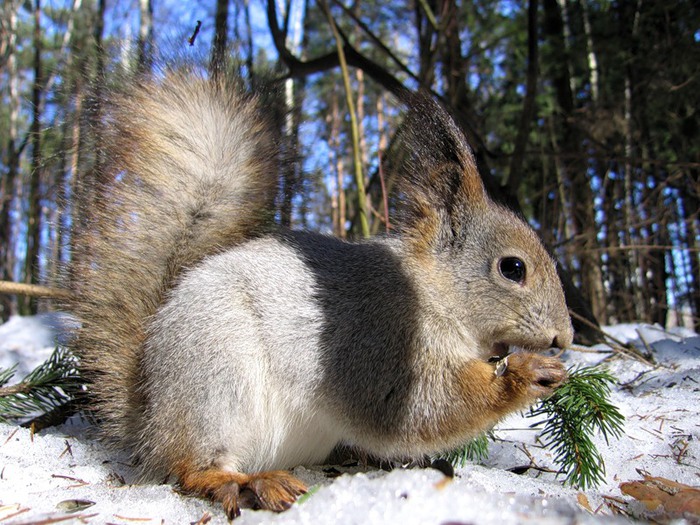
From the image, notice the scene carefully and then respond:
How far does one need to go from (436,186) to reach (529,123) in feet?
5.41

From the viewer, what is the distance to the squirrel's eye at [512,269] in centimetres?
201

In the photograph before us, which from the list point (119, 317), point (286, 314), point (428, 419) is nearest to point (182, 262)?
point (119, 317)

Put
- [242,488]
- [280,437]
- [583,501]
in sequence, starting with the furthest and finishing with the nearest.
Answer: [280,437] < [242,488] < [583,501]

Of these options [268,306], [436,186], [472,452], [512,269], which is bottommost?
[472,452]

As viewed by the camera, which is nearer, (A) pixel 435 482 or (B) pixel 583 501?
(A) pixel 435 482

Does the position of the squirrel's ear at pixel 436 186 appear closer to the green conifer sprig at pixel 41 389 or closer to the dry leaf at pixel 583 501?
the dry leaf at pixel 583 501

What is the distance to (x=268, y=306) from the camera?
6.22 ft

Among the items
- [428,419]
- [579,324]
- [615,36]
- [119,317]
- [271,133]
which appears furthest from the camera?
[615,36]

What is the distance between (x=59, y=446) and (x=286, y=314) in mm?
967

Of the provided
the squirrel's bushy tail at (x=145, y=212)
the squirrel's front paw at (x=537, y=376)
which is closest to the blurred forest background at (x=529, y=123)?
the squirrel's bushy tail at (x=145, y=212)

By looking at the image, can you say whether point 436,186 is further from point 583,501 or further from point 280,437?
point 583,501

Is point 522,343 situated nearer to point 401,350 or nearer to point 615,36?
point 401,350

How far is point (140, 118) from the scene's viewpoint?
6.79 feet

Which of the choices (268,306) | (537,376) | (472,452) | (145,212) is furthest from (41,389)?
(537,376)
